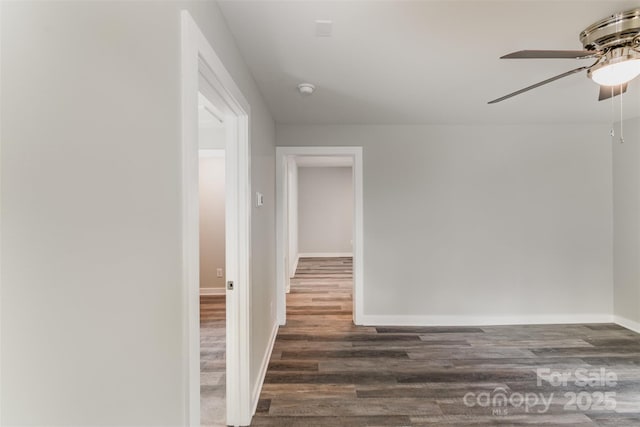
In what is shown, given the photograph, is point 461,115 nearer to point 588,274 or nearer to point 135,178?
point 588,274

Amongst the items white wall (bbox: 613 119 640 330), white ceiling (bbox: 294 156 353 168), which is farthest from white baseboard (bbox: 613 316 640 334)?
white ceiling (bbox: 294 156 353 168)

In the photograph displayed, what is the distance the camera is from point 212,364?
2.79m

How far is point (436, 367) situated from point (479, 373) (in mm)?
350

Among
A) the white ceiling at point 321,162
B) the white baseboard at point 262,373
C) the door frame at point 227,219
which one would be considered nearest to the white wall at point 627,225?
the white baseboard at point 262,373

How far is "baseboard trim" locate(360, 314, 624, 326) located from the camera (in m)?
3.62

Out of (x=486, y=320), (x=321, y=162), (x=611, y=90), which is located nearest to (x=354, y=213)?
(x=486, y=320)

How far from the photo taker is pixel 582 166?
3.60 m

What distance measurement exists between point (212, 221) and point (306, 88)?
3.16 m

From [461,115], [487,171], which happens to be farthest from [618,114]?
[461,115]

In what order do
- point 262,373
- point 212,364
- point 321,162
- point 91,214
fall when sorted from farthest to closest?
point 321,162
point 212,364
point 262,373
point 91,214

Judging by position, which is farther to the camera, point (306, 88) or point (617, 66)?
point (306, 88)

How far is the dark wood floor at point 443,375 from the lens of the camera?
2.08m

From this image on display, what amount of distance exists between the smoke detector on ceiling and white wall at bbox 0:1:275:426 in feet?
4.76

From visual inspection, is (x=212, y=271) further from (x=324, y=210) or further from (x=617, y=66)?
(x=617, y=66)
